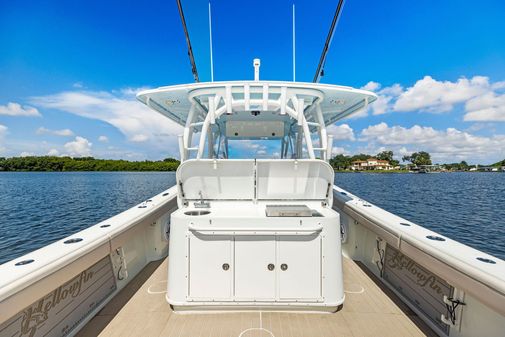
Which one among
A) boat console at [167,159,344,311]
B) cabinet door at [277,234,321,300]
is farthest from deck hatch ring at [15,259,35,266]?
cabinet door at [277,234,321,300]

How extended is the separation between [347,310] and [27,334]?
2.64 meters

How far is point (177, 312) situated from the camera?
2.44 metres

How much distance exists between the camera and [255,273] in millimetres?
2396

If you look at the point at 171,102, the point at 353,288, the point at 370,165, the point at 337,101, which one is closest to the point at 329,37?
the point at 337,101

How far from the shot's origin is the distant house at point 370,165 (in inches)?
2842

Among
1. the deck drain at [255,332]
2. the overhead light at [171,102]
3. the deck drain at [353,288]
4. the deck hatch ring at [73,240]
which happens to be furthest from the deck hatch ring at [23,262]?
the deck drain at [353,288]

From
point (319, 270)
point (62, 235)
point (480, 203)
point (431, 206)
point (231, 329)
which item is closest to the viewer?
point (231, 329)

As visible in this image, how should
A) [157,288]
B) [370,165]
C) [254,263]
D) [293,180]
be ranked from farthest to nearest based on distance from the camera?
[370,165] < [293,180] < [157,288] < [254,263]

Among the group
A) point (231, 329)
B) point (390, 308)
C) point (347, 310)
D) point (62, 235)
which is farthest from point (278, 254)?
point (62, 235)

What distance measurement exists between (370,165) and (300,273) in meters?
77.3

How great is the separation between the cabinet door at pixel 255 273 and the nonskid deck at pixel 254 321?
19 centimetres

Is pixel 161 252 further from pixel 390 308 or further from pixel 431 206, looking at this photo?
pixel 431 206

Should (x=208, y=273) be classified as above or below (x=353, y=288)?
above

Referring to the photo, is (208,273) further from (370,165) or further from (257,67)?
(370,165)
